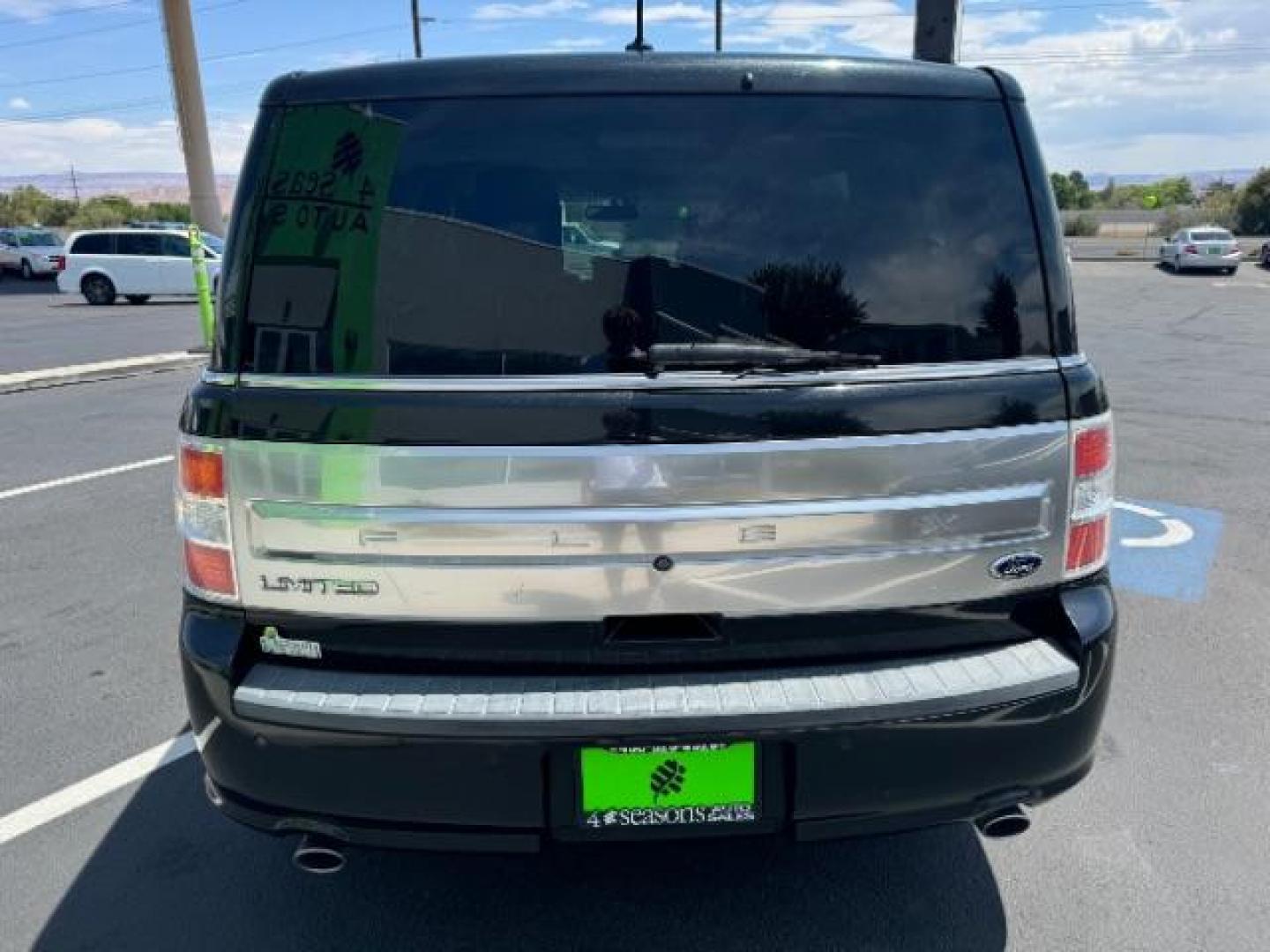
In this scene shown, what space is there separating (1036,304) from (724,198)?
755mm

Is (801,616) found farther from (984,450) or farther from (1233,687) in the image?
(1233,687)

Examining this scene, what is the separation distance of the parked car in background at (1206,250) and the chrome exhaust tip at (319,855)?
3534 centimetres

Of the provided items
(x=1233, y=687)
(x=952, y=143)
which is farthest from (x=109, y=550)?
(x=1233, y=687)

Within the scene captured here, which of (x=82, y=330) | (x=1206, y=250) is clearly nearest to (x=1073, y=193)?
(x=1206, y=250)

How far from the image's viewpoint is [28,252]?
3519cm

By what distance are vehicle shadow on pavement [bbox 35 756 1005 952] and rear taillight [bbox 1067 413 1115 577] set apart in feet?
3.24

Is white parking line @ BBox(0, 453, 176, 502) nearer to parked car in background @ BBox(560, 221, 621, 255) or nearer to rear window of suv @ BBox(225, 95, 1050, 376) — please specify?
rear window of suv @ BBox(225, 95, 1050, 376)

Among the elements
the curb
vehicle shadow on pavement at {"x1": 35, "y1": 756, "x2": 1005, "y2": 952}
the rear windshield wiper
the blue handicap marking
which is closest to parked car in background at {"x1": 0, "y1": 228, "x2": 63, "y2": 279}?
the curb

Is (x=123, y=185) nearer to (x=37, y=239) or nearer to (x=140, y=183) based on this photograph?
(x=140, y=183)

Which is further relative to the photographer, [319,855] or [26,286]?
[26,286]

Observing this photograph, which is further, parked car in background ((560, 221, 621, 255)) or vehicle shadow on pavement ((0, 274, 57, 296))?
vehicle shadow on pavement ((0, 274, 57, 296))

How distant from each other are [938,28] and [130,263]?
72.5 feet

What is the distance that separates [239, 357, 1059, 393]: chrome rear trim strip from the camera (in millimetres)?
2172

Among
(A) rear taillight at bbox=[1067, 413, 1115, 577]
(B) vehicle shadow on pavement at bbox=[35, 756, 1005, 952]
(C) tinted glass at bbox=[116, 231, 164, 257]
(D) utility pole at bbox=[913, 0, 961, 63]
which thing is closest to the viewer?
(A) rear taillight at bbox=[1067, 413, 1115, 577]
